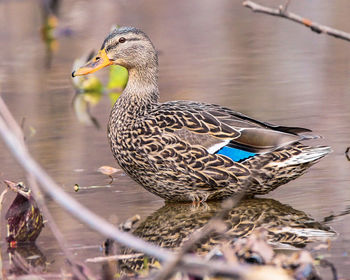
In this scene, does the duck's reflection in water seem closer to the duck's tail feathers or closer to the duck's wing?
the duck's tail feathers

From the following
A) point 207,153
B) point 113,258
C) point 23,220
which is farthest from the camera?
point 207,153

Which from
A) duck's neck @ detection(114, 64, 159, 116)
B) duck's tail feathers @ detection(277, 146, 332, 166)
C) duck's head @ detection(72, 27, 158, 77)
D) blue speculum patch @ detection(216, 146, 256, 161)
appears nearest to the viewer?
duck's tail feathers @ detection(277, 146, 332, 166)

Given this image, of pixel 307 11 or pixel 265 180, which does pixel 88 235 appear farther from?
pixel 307 11

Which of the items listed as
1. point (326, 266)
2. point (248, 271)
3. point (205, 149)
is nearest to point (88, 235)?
point (205, 149)

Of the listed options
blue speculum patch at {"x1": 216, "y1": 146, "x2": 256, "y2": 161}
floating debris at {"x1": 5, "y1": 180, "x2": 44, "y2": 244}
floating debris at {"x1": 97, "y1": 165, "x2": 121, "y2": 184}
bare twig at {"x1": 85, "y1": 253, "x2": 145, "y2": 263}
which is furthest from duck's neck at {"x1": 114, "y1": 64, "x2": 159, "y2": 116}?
bare twig at {"x1": 85, "y1": 253, "x2": 145, "y2": 263}

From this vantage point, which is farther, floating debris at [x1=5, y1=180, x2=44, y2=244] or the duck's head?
the duck's head

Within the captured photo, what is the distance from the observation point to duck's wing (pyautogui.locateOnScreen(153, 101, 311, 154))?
21.8 ft

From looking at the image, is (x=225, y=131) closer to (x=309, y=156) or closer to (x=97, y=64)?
(x=309, y=156)

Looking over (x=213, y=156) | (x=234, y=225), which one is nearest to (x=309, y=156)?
(x=213, y=156)

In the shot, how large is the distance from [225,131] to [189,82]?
4.32 m

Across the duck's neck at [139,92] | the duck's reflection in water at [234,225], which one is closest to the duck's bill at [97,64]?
the duck's neck at [139,92]

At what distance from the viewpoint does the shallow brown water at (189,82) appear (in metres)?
6.63

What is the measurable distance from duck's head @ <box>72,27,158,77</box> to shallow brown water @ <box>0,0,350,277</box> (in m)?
0.93

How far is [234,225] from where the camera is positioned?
19.5 feet
